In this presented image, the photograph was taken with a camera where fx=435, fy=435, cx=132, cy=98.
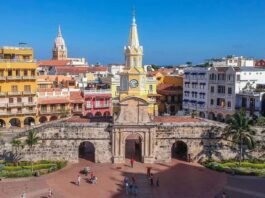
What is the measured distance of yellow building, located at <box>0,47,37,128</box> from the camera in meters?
66.4

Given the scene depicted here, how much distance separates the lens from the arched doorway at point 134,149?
177ft

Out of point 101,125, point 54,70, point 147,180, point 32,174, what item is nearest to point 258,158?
point 147,180

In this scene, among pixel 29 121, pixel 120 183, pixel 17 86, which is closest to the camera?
pixel 120 183

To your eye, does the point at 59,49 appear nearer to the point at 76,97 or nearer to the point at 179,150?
the point at 76,97

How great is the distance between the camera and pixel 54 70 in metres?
109

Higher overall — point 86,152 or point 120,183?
point 86,152

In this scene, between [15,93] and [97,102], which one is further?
[97,102]

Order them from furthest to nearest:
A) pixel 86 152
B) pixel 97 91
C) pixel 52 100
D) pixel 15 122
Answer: pixel 97 91, pixel 52 100, pixel 15 122, pixel 86 152

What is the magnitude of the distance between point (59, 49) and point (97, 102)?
68508 millimetres

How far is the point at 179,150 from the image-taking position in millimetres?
57156

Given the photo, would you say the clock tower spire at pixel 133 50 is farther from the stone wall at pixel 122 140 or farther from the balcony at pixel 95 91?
the balcony at pixel 95 91

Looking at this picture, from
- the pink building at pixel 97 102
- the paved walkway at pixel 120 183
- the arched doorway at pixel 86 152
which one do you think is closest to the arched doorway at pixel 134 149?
the paved walkway at pixel 120 183

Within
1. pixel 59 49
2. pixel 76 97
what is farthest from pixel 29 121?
pixel 59 49

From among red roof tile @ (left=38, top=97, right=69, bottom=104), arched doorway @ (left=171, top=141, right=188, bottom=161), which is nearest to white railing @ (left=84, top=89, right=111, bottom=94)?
red roof tile @ (left=38, top=97, right=69, bottom=104)
